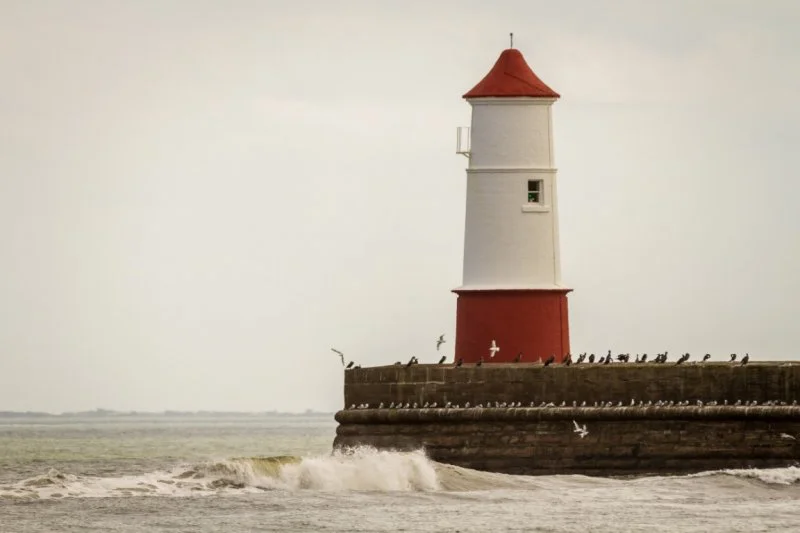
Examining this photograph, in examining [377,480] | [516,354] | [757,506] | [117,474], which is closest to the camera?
[757,506]

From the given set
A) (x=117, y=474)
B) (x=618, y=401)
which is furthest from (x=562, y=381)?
(x=117, y=474)

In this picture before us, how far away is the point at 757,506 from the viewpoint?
35844mm

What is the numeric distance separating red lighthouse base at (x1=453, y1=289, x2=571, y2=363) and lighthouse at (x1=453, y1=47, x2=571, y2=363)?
2 cm

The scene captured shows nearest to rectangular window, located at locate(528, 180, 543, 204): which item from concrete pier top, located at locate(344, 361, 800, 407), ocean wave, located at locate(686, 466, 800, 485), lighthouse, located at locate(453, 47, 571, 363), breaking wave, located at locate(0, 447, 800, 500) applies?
lighthouse, located at locate(453, 47, 571, 363)

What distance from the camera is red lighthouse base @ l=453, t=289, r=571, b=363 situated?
42.7 m

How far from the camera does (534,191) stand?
142 ft

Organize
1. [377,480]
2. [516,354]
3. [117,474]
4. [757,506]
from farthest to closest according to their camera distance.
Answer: [117,474] → [516,354] → [377,480] → [757,506]

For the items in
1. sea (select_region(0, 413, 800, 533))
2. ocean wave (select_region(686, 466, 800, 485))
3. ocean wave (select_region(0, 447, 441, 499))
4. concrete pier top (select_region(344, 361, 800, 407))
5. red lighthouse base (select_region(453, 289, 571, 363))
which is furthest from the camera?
red lighthouse base (select_region(453, 289, 571, 363))

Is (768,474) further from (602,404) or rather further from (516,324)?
(516,324)

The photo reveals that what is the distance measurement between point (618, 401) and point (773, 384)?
9.23 ft

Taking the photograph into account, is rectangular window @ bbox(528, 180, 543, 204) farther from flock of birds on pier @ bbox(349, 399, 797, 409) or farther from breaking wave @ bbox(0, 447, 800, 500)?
breaking wave @ bbox(0, 447, 800, 500)

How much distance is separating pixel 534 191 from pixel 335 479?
785cm

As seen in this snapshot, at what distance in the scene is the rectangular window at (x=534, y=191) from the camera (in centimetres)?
4334

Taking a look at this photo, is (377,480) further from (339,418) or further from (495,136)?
(495,136)
